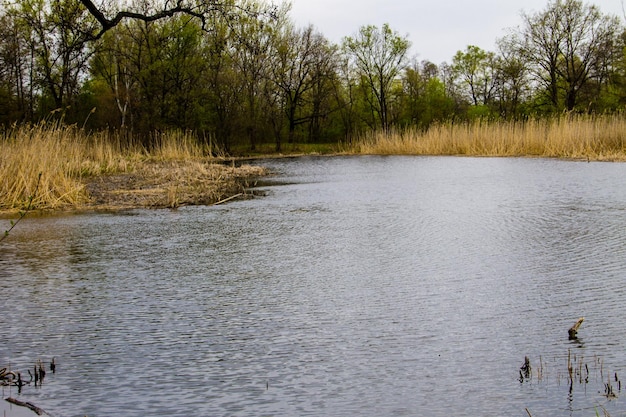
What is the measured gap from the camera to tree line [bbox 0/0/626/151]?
31391 mm

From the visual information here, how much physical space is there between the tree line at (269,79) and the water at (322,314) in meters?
19.8

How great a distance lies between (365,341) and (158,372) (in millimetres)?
950

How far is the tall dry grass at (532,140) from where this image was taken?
17.9 metres

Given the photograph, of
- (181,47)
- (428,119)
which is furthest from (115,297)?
(428,119)

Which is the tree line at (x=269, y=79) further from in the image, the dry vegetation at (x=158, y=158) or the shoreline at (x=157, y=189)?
the shoreline at (x=157, y=189)

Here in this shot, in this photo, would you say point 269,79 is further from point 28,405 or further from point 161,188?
point 28,405

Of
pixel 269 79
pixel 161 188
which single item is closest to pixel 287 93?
pixel 269 79

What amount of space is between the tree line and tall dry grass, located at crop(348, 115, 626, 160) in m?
1.42

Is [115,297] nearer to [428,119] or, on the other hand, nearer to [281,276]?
[281,276]

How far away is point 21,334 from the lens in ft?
10.8

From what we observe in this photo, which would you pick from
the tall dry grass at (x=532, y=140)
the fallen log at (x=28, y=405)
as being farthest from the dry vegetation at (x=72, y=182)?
the tall dry grass at (x=532, y=140)

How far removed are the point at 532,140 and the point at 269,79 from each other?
69.1 ft

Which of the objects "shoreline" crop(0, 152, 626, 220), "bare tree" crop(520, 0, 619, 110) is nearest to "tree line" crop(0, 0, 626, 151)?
"bare tree" crop(520, 0, 619, 110)

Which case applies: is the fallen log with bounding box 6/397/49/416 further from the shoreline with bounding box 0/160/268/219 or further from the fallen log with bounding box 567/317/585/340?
the shoreline with bounding box 0/160/268/219
